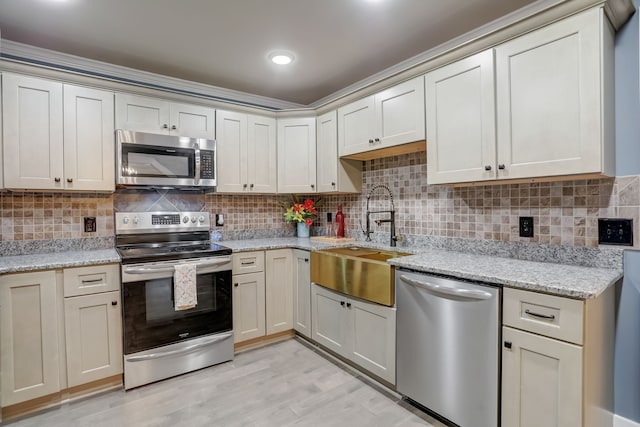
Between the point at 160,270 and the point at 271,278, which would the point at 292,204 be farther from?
the point at 160,270

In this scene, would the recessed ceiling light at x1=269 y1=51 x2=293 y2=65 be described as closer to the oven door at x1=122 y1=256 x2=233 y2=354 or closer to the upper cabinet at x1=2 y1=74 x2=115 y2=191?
the upper cabinet at x1=2 y1=74 x2=115 y2=191

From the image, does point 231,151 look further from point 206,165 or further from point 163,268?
point 163,268

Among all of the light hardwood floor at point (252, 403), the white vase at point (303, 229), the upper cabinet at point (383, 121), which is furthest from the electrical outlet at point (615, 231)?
the white vase at point (303, 229)

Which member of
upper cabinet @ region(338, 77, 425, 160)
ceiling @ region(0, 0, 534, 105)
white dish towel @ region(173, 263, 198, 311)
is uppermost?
ceiling @ region(0, 0, 534, 105)

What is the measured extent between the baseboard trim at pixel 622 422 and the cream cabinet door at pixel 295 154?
258 cm

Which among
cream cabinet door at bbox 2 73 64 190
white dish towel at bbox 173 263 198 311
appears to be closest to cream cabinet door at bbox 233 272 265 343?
white dish towel at bbox 173 263 198 311

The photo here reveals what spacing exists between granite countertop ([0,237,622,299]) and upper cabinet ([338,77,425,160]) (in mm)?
833

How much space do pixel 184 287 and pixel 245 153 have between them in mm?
1345

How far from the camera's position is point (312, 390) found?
7.23ft

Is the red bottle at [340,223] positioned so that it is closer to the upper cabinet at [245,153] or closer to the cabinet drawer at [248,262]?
the upper cabinet at [245,153]

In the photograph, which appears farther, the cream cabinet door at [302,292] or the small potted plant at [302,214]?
the small potted plant at [302,214]

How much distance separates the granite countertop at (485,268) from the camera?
1.40m

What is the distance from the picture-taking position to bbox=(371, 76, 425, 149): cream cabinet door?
2268 millimetres

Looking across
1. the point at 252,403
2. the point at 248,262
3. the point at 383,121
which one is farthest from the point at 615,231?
the point at 248,262
